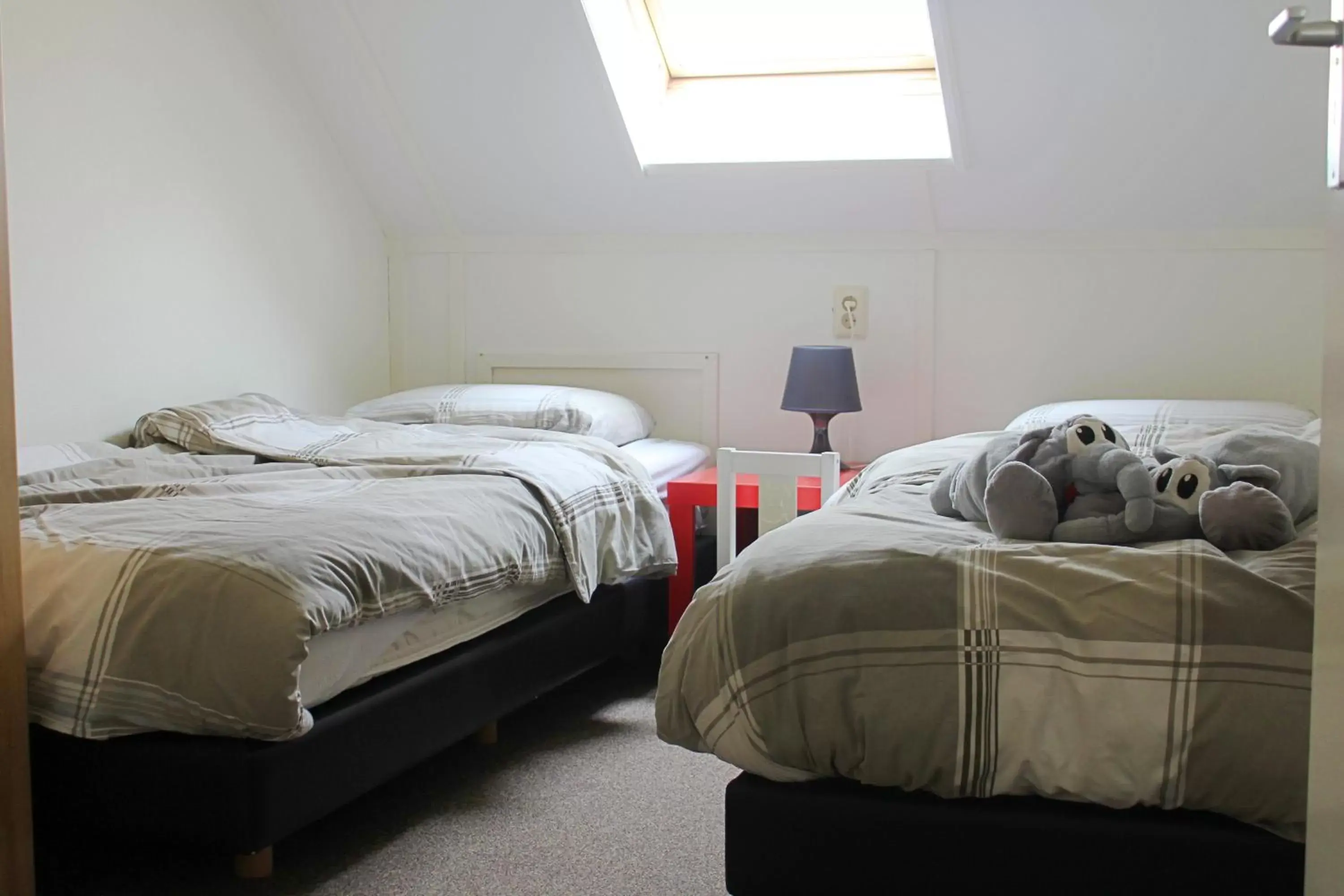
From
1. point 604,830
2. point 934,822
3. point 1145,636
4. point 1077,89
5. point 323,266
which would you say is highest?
point 1077,89

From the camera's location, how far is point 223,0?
3160 millimetres

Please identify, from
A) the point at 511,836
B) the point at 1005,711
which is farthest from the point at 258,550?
the point at 1005,711

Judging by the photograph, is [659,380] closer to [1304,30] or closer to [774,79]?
[774,79]

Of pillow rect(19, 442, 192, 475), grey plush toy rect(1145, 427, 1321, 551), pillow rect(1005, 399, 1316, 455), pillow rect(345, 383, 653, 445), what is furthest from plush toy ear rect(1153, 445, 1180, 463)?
pillow rect(19, 442, 192, 475)

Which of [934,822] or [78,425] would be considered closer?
[934,822]

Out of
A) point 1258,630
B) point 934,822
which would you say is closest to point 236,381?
point 934,822

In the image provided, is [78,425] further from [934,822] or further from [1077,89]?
[1077,89]

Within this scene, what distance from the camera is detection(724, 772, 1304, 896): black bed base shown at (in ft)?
4.21

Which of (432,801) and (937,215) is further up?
(937,215)

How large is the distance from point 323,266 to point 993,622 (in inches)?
106

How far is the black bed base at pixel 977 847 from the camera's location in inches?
50.5

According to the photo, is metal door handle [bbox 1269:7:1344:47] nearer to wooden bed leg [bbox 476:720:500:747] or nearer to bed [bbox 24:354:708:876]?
bed [bbox 24:354:708:876]

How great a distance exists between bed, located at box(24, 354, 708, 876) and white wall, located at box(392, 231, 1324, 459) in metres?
0.89

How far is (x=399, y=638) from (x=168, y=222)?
4.96 feet
